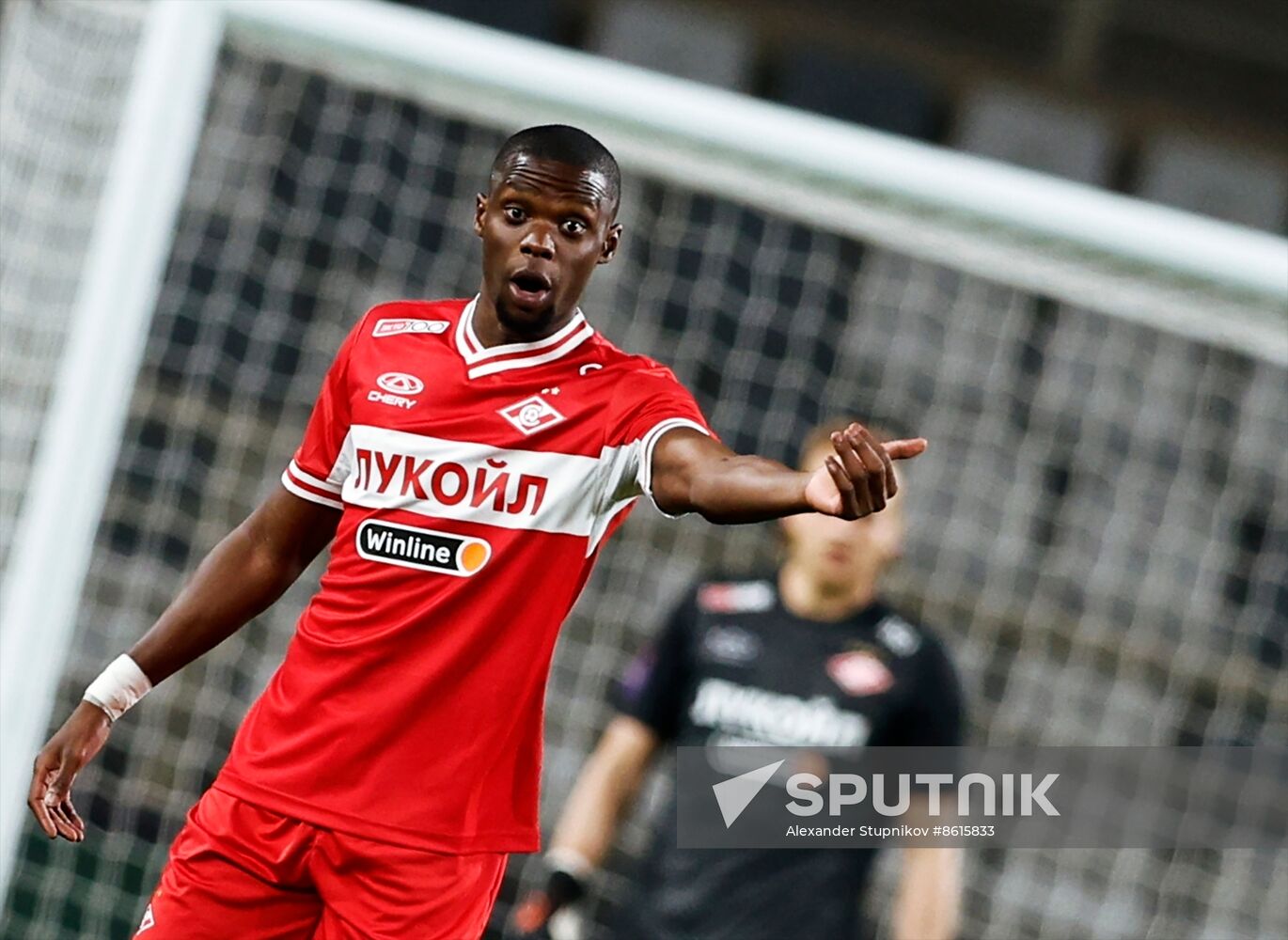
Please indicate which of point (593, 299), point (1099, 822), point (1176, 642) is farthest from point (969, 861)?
point (593, 299)

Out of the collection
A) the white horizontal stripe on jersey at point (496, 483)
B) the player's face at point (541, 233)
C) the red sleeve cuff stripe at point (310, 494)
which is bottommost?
the red sleeve cuff stripe at point (310, 494)

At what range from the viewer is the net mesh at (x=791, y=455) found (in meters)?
5.92

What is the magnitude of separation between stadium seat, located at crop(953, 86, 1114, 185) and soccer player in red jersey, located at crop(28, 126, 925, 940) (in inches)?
247

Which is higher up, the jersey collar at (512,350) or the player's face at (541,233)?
the player's face at (541,233)

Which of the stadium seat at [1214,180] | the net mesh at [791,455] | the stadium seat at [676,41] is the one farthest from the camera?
the stadium seat at [1214,180]

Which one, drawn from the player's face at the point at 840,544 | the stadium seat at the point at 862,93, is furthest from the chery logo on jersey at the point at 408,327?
the stadium seat at the point at 862,93

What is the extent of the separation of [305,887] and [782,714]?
1.79 meters

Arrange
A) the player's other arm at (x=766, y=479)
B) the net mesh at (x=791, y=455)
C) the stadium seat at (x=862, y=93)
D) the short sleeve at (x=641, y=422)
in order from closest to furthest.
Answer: the player's other arm at (x=766, y=479)
the short sleeve at (x=641, y=422)
the net mesh at (x=791, y=455)
the stadium seat at (x=862, y=93)

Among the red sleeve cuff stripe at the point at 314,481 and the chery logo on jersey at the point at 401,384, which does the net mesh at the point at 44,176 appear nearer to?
the red sleeve cuff stripe at the point at 314,481

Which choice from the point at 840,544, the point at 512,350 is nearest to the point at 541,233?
the point at 512,350

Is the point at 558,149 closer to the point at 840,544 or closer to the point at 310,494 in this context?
the point at 310,494

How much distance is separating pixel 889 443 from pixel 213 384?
485cm

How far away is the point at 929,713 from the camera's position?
146 inches

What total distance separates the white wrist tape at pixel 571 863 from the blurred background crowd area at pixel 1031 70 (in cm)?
512
